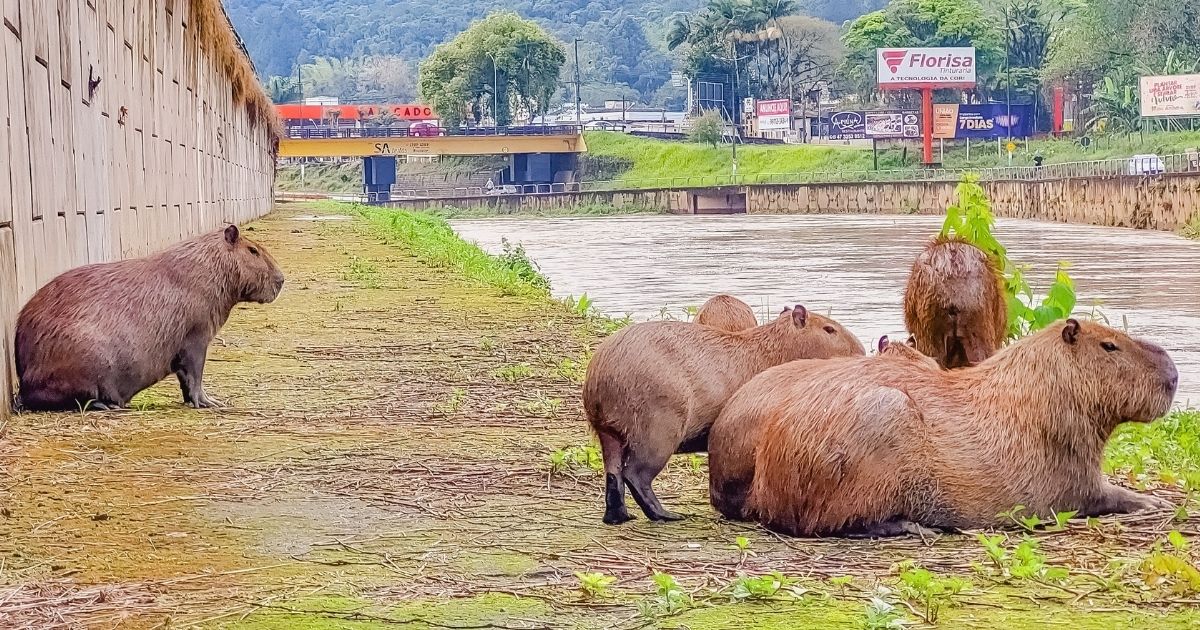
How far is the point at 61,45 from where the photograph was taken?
34.8ft

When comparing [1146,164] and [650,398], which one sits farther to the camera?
[1146,164]

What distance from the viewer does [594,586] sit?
441cm

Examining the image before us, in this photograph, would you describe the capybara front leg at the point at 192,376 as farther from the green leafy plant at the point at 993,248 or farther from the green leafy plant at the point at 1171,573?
the green leafy plant at the point at 1171,573

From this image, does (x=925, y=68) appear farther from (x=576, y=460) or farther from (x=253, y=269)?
(x=576, y=460)

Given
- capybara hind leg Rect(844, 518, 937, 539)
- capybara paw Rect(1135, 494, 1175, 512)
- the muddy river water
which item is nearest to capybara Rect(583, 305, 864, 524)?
capybara hind leg Rect(844, 518, 937, 539)

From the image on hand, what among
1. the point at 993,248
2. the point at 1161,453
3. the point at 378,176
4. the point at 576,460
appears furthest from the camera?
the point at 378,176

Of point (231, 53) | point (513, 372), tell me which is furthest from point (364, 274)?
point (231, 53)

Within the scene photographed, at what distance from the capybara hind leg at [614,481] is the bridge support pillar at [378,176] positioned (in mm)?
91112

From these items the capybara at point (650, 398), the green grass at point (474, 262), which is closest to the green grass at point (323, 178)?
the green grass at point (474, 262)

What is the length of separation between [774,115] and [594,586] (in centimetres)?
10338

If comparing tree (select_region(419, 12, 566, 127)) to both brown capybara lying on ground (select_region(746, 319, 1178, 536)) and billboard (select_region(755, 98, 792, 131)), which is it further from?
brown capybara lying on ground (select_region(746, 319, 1178, 536))

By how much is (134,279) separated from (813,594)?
5.22 meters

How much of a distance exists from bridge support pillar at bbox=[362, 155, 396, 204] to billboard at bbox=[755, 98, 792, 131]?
84.8 feet

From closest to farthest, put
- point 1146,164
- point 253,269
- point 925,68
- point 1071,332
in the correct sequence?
point 1071,332 → point 253,269 → point 1146,164 → point 925,68
